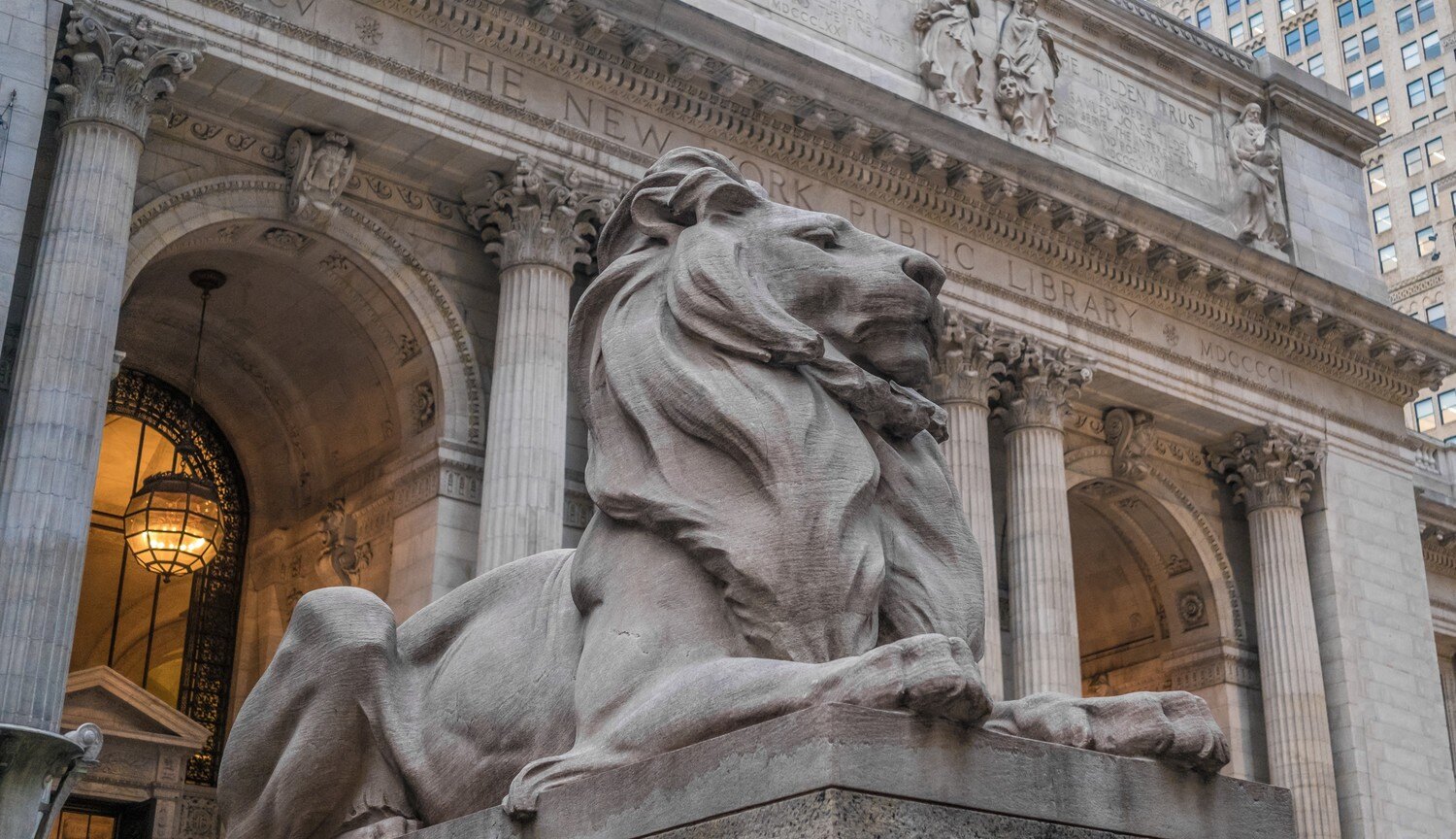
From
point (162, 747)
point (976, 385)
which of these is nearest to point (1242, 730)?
point (976, 385)

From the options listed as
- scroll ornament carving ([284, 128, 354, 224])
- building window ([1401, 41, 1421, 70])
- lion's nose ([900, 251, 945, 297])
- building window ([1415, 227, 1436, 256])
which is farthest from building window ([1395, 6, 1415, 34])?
lion's nose ([900, 251, 945, 297])

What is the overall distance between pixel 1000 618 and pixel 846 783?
20.4 meters

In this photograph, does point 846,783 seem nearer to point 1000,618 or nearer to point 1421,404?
point 1000,618

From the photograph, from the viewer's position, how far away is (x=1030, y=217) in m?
23.5

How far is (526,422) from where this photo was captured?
1784 cm

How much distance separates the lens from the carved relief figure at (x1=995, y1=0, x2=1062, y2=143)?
24281 millimetres

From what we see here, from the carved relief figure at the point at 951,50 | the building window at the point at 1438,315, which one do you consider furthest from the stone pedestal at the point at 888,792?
the building window at the point at 1438,315

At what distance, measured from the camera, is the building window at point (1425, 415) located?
208 ft

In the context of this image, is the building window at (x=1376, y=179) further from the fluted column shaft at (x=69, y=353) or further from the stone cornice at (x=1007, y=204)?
the fluted column shaft at (x=69, y=353)

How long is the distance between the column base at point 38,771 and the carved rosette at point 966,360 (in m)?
14.6

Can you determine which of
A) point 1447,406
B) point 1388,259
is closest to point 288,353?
point 1447,406

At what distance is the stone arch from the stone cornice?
1.61m

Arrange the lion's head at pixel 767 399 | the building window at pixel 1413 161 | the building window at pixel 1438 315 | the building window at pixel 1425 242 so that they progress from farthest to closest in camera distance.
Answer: the building window at pixel 1413 161, the building window at pixel 1425 242, the building window at pixel 1438 315, the lion's head at pixel 767 399

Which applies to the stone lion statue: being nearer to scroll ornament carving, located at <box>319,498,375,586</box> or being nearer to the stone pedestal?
the stone pedestal
